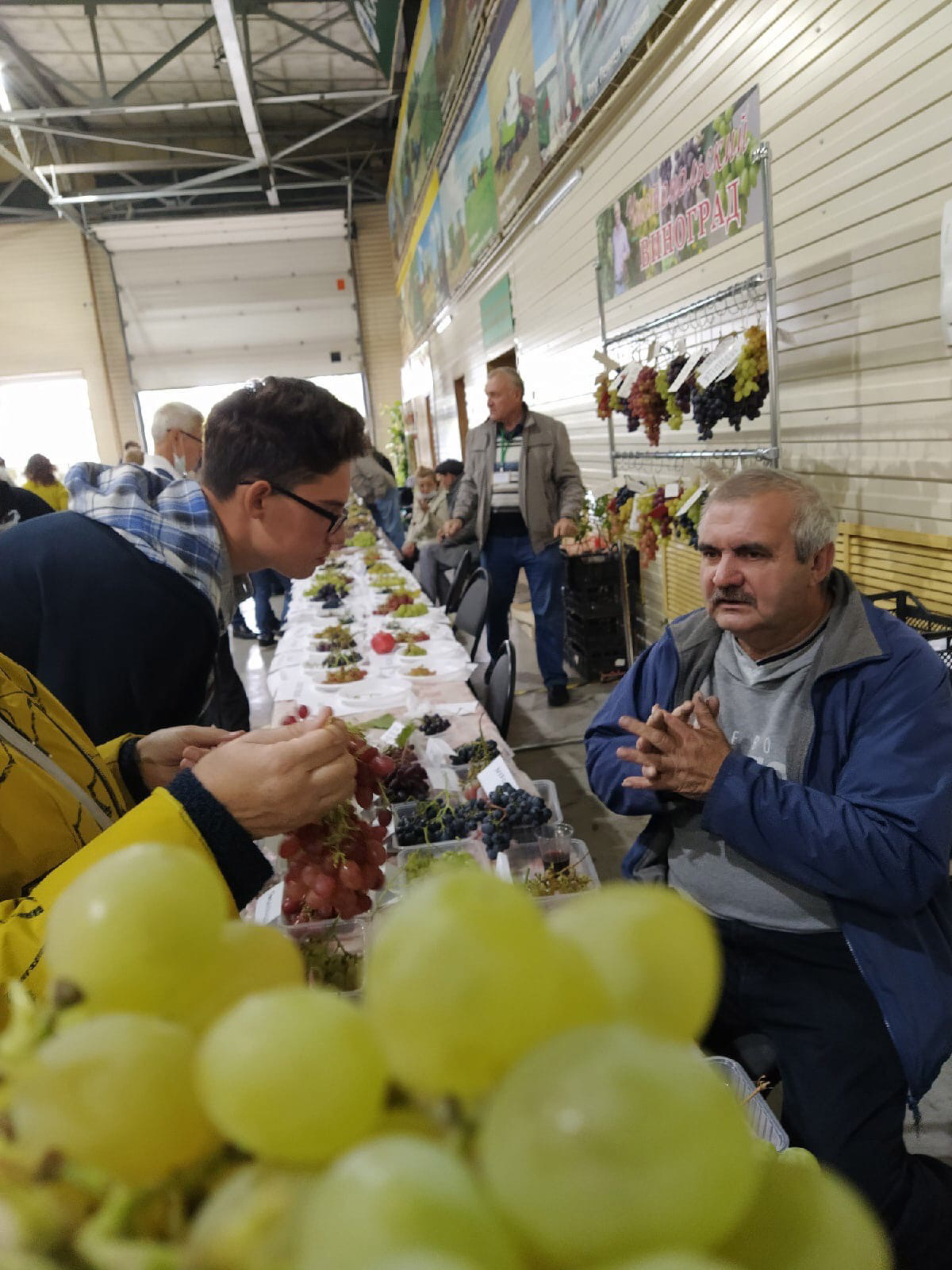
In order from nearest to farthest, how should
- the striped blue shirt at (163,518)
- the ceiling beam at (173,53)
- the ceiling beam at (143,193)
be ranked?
the striped blue shirt at (163,518) < the ceiling beam at (173,53) < the ceiling beam at (143,193)

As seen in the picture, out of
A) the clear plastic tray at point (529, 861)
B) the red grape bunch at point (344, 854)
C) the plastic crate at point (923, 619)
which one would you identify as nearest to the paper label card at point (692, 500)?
the plastic crate at point (923, 619)

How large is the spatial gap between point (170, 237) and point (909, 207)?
1629cm

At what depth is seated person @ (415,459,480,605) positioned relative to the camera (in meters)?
6.58

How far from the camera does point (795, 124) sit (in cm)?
323

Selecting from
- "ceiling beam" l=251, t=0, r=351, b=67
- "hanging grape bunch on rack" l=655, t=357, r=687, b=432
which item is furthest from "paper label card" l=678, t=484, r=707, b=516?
"ceiling beam" l=251, t=0, r=351, b=67

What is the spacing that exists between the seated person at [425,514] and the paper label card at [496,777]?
224 inches

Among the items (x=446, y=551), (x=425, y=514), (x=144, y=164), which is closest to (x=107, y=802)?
(x=446, y=551)

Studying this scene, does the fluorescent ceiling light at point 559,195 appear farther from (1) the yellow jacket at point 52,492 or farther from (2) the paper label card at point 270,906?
(1) the yellow jacket at point 52,492

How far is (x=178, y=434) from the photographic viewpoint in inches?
197

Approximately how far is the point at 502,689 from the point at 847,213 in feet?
7.46

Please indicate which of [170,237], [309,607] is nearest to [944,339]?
[309,607]

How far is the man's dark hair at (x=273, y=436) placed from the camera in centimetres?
183

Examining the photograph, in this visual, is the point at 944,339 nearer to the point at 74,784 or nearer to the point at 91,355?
the point at 74,784

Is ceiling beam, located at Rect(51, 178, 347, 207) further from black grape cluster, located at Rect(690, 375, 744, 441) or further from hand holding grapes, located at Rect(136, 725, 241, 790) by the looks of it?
hand holding grapes, located at Rect(136, 725, 241, 790)
